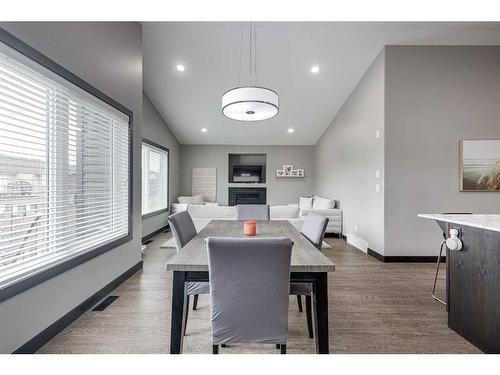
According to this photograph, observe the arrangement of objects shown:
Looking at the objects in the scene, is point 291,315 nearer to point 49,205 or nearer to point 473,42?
point 49,205

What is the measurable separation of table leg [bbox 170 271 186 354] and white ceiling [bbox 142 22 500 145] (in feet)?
11.9

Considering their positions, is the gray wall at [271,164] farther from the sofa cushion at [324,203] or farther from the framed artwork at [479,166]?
the framed artwork at [479,166]

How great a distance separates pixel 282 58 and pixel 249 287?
13.6ft

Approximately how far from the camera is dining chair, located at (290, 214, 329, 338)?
68.7 inches

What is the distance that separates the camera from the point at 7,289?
1.53 m

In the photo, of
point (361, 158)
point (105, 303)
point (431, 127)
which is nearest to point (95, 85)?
point (105, 303)

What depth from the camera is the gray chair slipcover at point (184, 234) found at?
1757 mm

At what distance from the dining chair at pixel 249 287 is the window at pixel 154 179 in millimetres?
4330

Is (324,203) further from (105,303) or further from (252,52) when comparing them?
(105,303)

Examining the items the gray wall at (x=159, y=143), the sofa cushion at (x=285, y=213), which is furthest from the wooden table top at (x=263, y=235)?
the gray wall at (x=159, y=143)

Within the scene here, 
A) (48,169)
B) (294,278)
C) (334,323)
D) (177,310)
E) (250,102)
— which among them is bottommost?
(334,323)

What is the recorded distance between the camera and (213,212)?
4.66 meters
